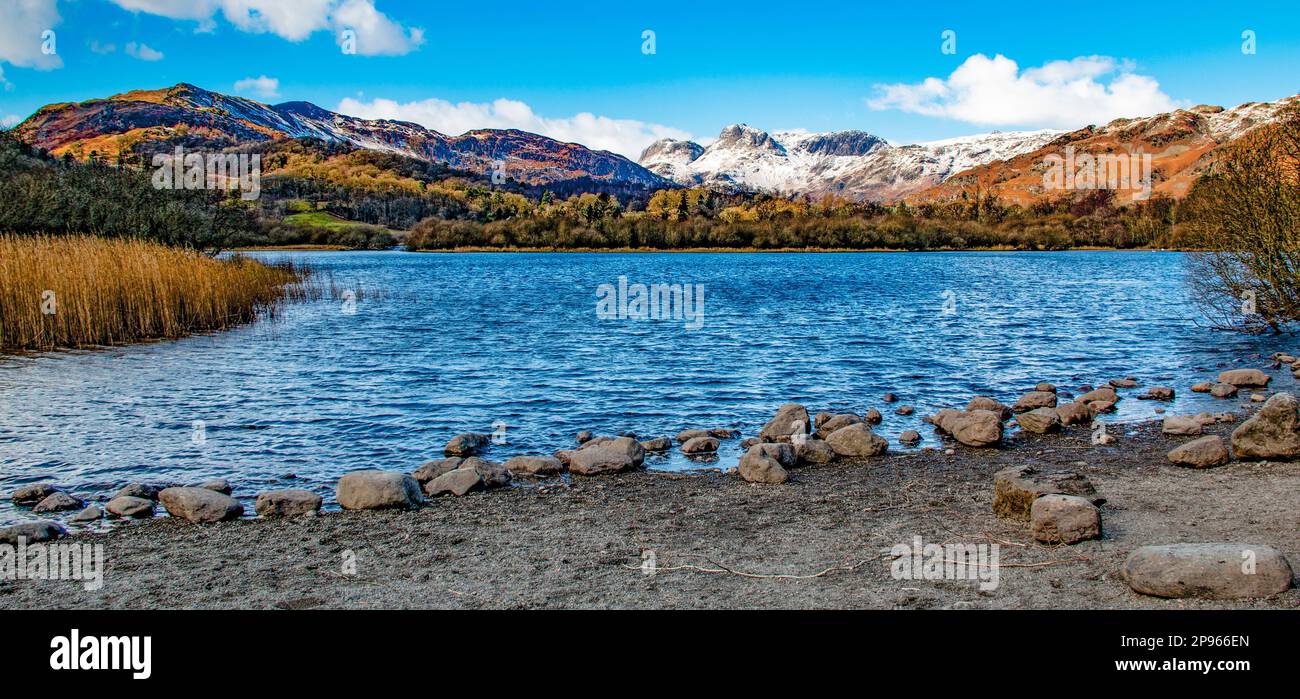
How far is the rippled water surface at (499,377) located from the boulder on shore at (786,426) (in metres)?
1.15

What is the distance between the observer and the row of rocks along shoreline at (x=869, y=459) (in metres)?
7.84

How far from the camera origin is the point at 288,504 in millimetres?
12586

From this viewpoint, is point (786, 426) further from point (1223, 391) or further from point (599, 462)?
point (1223, 391)

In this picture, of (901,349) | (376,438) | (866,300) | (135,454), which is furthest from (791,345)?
(866,300)

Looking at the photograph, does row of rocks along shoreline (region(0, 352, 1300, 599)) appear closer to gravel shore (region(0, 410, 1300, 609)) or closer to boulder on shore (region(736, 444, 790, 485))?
boulder on shore (region(736, 444, 790, 485))

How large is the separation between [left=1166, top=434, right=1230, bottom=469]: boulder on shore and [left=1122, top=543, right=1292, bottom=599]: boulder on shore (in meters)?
6.74

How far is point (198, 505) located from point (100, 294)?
23.5m

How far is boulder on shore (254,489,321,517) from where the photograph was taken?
40.8ft

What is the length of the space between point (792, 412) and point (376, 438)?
914 cm

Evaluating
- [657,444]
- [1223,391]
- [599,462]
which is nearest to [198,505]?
[599,462]

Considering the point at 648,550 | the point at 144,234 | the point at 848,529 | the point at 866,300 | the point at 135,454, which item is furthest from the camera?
the point at 866,300

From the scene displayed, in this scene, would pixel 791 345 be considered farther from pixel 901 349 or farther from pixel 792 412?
pixel 792 412

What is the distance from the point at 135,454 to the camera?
1712 cm
